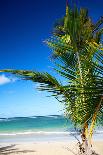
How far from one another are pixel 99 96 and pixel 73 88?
17 cm

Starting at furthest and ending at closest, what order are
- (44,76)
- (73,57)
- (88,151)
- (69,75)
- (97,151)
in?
(97,151)
(88,151)
(73,57)
(44,76)
(69,75)

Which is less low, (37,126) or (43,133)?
(37,126)

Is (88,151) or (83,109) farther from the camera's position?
(88,151)

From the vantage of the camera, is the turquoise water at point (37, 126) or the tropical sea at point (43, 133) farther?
the turquoise water at point (37, 126)

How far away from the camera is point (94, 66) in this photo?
191cm

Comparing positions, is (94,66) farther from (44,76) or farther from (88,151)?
(88,151)

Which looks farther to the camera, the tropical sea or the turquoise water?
the turquoise water

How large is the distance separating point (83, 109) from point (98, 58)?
1.59 feet

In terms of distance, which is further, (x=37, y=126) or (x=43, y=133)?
(x=37, y=126)

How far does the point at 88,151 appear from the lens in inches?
199

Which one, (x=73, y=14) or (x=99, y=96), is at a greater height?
(x=73, y=14)

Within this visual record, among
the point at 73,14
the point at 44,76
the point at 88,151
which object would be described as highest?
the point at 73,14

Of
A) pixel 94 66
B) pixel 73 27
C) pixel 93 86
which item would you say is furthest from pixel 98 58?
pixel 73 27

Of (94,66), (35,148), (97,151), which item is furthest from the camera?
(35,148)
